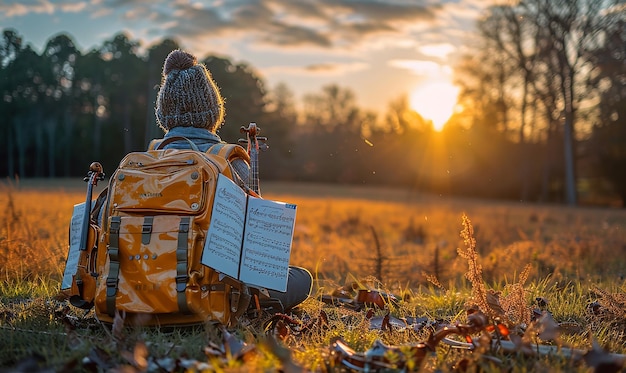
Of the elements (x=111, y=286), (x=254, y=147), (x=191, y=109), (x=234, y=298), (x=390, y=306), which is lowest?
(x=390, y=306)

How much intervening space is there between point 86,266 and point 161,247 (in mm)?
729

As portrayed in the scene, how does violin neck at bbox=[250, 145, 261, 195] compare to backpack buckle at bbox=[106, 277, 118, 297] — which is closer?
backpack buckle at bbox=[106, 277, 118, 297]

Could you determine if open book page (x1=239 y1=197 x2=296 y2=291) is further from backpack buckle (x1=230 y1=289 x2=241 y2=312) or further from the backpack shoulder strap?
the backpack shoulder strap

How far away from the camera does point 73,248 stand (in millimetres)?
4016

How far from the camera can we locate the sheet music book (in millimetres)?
3572

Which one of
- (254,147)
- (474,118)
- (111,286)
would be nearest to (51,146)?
(474,118)

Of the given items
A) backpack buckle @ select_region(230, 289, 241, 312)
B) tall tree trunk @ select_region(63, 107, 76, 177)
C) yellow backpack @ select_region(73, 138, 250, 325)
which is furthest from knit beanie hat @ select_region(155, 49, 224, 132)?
tall tree trunk @ select_region(63, 107, 76, 177)

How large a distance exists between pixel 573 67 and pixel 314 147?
19164mm

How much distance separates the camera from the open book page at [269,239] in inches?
148

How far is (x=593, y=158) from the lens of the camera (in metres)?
35.9

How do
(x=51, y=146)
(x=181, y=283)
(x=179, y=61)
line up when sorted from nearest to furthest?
(x=181, y=283) < (x=179, y=61) < (x=51, y=146)

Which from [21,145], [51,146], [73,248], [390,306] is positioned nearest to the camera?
[73,248]

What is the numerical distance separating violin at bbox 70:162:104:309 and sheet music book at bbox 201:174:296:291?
865mm

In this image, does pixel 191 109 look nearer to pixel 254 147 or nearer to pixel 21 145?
pixel 254 147
